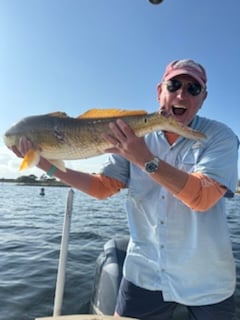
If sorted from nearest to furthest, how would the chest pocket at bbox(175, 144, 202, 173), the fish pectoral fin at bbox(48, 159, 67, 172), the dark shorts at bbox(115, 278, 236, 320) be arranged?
the dark shorts at bbox(115, 278, 236, 320), the chest pocket at bbox(175, 144, 202, 173), the fish pectoral fin at bbox(48, 159, 67, 172)

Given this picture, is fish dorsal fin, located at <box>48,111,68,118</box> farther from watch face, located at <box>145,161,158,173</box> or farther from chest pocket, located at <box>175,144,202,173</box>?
chest pocket, located at <box>175,144,202,173</box>

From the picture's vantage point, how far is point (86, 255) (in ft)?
30.2

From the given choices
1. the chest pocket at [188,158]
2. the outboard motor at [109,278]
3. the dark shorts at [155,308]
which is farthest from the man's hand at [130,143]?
the outboard motor at [109,278]

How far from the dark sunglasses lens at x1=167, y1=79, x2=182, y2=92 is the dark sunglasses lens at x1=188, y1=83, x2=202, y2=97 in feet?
0.29

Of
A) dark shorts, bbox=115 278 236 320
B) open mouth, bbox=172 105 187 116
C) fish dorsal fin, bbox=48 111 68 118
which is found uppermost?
open mouth, bbox=172 105 187 116

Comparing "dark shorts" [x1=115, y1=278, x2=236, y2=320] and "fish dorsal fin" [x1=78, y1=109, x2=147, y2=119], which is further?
"dark shorts" [x1=115, y1=278, x2=236, y2=320]

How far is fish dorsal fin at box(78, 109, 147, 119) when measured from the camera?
258cm

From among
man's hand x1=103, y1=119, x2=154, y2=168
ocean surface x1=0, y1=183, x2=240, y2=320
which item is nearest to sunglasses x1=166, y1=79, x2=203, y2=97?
man's hand x1=103, y1=119, x2=154, y2=168

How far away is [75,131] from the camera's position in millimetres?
2748

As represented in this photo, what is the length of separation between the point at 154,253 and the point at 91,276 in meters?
4.98

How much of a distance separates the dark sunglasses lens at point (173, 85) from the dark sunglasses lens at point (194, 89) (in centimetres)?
9

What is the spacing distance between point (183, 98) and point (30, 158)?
1.30 meters

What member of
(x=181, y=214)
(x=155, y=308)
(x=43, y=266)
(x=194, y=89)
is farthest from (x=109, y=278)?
(x=43, y=266)

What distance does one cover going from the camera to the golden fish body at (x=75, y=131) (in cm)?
256
